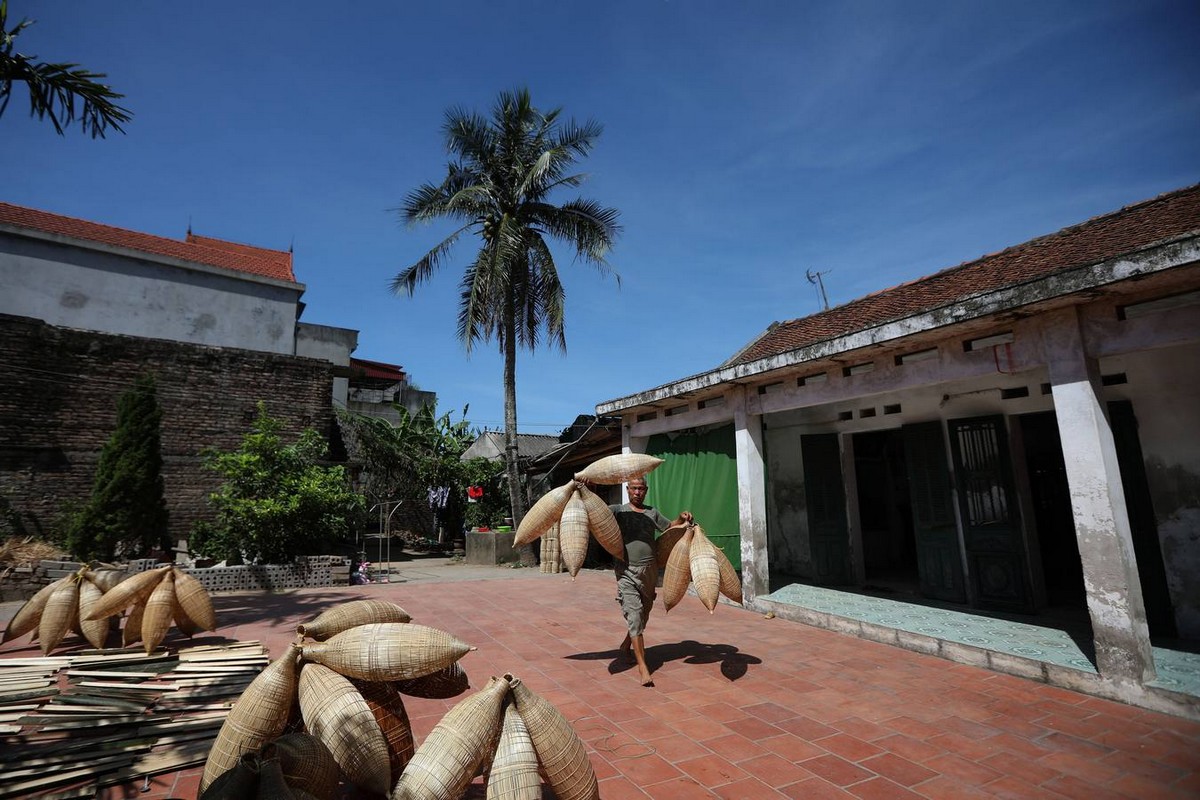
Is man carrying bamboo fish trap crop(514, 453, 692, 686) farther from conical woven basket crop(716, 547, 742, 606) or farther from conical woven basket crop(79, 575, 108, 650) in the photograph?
conical woven basket crop(79, 575, 108, 650)

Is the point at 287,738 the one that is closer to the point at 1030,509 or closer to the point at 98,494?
the point at 1030,509

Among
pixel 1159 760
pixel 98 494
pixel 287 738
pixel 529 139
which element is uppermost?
pixel 529 139

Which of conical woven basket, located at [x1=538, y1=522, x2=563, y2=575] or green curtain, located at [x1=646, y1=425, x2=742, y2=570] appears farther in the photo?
green curtain, located at [x1=646, y1=425, x2=742, y2=570]

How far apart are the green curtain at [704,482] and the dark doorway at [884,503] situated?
3.35 meters

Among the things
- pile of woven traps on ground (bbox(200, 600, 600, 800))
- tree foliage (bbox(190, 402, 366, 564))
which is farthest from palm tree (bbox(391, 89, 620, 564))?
pile of woven traps on ground (bbox(200, 600, 600, 800))

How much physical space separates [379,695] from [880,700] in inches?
144

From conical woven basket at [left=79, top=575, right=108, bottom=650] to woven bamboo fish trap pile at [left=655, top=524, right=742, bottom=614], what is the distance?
17.0 feet

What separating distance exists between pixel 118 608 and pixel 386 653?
4254 mm

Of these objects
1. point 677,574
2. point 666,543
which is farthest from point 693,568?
point 666,543

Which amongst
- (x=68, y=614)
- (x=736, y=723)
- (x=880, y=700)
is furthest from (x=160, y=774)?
(x=880, y=700)

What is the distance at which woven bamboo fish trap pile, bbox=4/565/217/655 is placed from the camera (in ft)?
16.1

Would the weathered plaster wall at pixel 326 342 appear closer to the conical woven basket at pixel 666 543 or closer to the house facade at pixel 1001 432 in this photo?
the house facade at pixel 1001 432

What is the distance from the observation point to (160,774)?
311 cm

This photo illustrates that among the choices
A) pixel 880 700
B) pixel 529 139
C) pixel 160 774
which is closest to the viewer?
pixel 160 774
